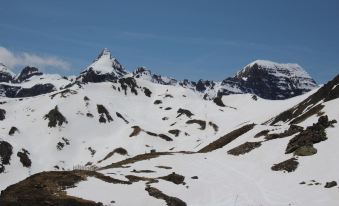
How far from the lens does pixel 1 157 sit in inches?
6083

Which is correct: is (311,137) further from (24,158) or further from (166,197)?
(24,158)

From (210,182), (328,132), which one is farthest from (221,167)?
(328,132)

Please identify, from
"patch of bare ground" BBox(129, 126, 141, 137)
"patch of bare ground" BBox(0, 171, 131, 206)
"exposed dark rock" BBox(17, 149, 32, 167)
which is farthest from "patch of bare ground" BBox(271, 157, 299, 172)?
"patch of bare ground" BBox(129, 126, 141, 137)

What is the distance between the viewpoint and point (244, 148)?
7556 cm

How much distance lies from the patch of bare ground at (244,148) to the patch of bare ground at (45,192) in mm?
34440

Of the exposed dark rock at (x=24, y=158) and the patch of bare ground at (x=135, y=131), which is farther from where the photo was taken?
the patch of bare ground at (x=135, y=131)

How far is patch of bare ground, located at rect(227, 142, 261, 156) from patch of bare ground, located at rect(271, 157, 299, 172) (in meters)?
13.6

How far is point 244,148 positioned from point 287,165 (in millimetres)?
18537

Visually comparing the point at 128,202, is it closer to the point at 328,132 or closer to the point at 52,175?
the point at 52,175

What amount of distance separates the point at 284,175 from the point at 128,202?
22.8m

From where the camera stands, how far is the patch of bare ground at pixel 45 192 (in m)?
37.0

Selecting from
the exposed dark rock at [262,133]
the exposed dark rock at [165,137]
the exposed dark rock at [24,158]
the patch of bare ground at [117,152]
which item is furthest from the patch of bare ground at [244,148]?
the exposed dark rock at [165,137]

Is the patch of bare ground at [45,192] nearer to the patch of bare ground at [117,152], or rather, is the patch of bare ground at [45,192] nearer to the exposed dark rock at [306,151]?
the exposed dark rock at [306,151]

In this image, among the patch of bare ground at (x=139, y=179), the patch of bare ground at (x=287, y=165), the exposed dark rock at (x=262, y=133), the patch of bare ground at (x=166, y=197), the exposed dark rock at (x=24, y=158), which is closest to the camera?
the patch of bare ground at (x=166, y=197)
